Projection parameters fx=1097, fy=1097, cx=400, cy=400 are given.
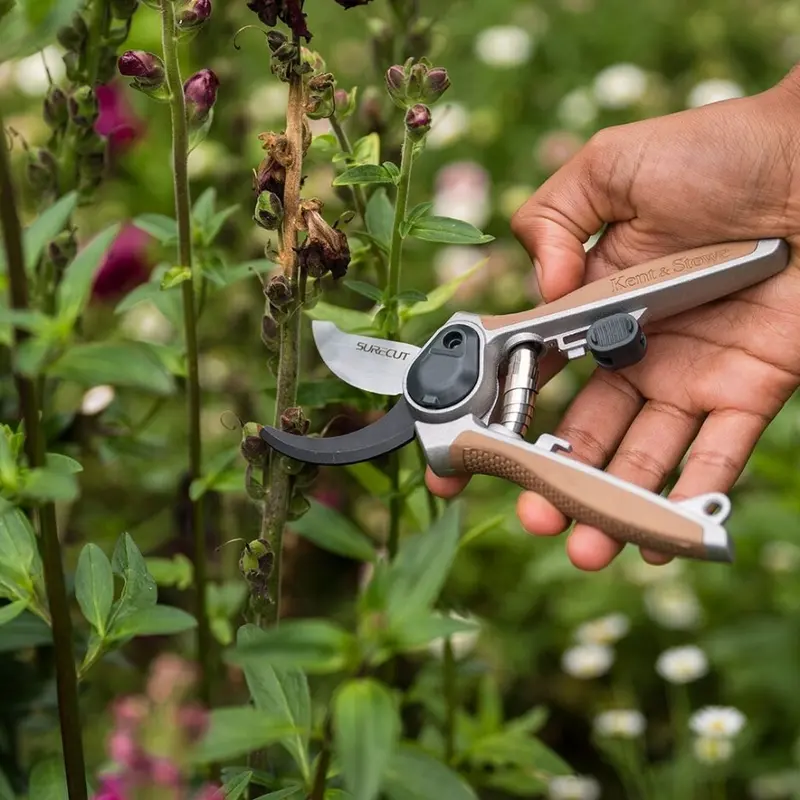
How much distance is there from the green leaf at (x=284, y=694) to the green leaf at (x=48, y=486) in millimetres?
209

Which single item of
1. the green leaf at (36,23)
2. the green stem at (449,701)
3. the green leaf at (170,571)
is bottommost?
the green stem at (449,701)

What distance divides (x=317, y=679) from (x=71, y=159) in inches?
41.5

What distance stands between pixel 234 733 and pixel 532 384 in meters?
0.60

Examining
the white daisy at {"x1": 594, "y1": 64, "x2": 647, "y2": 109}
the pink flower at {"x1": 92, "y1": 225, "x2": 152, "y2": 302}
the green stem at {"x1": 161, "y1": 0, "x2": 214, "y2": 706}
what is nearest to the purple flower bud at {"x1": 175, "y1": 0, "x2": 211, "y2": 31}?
the green stem at {"x1": 161, "y1": 0, "x2": 214, "y2": 706}

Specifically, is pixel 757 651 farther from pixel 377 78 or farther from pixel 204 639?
pixel 377 78

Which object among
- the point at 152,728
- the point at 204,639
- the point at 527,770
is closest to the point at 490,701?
the point at 527,770

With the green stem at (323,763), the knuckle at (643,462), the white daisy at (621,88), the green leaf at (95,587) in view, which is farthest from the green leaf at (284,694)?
the white daisy at (621,88)

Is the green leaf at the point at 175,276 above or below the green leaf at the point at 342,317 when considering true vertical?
above

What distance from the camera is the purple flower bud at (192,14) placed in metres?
1.12

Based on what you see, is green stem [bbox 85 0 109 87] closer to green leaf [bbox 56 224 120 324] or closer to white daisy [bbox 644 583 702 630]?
green leaf [bbox 56 224 120 324]

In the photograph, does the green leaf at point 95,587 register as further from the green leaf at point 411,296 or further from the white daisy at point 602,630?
the white daisy at point 602,630

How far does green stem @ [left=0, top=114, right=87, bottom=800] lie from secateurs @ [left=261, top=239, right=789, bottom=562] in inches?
10.2

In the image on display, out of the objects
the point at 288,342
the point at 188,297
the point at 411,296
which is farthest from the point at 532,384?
the point at 188,297

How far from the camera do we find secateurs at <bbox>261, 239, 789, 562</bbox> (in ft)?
3.67
